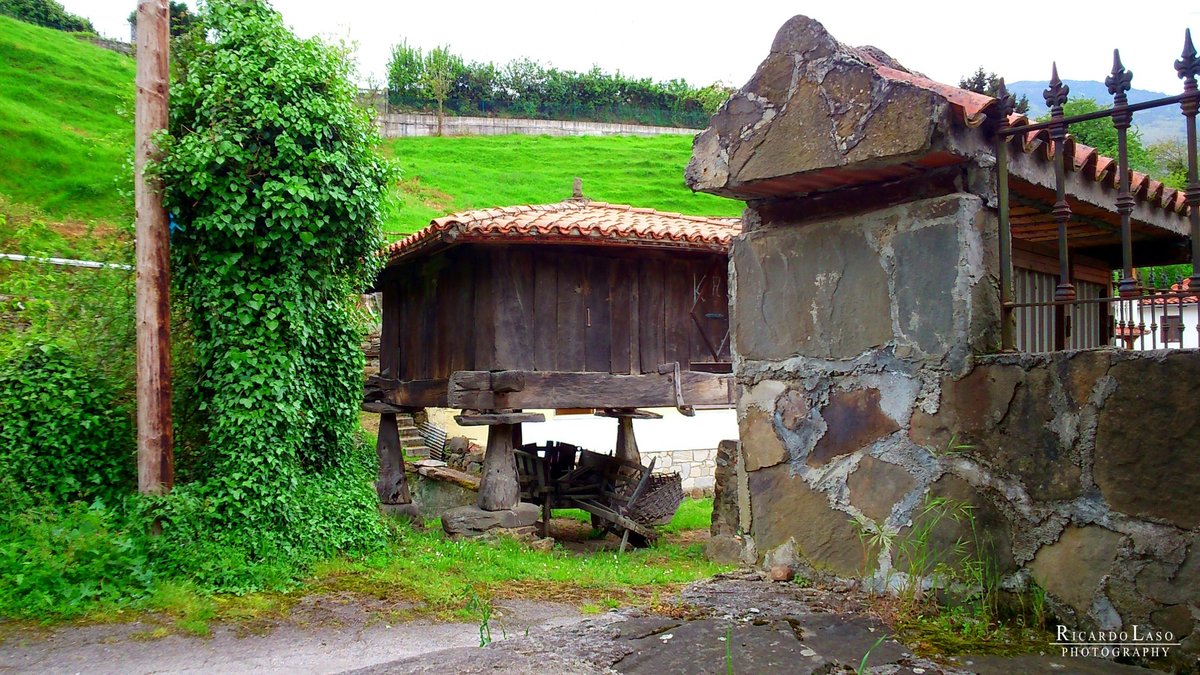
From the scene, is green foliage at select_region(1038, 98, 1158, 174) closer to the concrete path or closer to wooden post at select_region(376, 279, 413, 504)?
wooden post at select_region(376, 279, 413, 504)

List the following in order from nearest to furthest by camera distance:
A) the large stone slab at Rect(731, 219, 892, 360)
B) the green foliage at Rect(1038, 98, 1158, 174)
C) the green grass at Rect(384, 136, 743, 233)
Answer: the large stone slab at Rect(731, 219, 892, 360) < the green foliage at Rect(1038, 98, 1158, 174) < the green grass at Rect(384, 136, 743, 233)

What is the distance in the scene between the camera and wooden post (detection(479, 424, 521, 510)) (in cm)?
1018

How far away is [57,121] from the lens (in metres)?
26.8

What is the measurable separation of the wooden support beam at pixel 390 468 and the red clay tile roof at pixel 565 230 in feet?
9.34

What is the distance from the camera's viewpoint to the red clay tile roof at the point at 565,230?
9.16 m

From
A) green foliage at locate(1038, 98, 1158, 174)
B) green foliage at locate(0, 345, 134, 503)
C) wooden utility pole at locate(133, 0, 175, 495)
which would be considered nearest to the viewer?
green foliage at locate(0, 345, 134, 503)

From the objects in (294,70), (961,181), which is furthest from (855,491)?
(294,70)

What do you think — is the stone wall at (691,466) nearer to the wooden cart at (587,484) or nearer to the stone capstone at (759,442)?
the wooden cart at (587,484)

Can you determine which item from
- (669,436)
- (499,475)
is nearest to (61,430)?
(499,475)

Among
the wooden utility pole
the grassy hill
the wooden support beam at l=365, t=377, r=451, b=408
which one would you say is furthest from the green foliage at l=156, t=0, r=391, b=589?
the grassy hill

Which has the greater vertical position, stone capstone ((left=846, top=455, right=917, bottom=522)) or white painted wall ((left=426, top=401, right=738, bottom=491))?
stone capstone ((left=846, top=455, right=917, bottom=522))

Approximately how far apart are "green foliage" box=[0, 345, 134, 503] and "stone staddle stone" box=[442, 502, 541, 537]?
3.70m

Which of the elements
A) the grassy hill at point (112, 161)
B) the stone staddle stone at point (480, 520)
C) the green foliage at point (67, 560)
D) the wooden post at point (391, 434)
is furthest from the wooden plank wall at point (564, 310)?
the grassy hill at point (112, 161)

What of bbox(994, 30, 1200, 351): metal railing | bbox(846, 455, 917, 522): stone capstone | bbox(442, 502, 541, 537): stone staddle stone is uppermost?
bbox(994, 30, 1200, 351): metal railing
